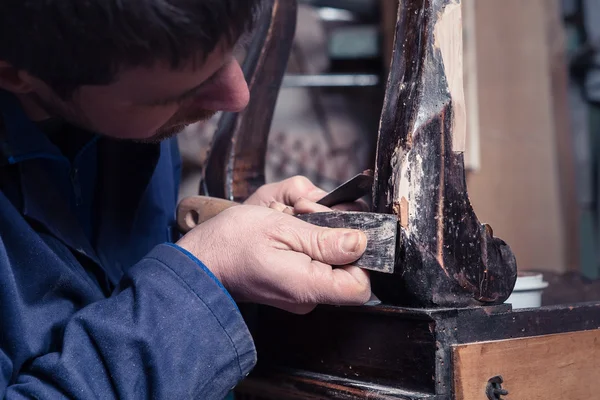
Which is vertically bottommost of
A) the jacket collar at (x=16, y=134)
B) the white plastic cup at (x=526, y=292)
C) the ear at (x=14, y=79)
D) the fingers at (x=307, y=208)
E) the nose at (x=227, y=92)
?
the white plastic cup at (x=526, y=292)

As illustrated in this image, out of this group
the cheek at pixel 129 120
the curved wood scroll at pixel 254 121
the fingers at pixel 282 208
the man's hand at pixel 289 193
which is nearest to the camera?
the cheek at pixel 129 120

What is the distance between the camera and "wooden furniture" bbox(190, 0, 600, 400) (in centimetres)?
73

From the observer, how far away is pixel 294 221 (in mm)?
776

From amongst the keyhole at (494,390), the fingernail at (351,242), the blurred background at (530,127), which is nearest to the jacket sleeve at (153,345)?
the fingernail at (351,242)

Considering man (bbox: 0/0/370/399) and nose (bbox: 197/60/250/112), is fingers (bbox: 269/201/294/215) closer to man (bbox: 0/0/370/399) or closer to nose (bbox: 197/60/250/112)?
man (bbox: 0/0/370/399)

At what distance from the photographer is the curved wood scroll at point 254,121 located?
117 centimetres

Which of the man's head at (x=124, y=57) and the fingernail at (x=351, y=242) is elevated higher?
the man's head at (x=124, y=57)

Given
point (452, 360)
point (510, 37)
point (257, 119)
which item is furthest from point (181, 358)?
point (510, 37)

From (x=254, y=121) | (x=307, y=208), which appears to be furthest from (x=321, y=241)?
(x=254, y=121)

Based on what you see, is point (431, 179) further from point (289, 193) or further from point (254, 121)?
point (254, 121)

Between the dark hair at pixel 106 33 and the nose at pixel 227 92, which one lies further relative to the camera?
the nose at pixel 227 92

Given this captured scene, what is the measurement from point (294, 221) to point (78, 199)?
0.35 meters

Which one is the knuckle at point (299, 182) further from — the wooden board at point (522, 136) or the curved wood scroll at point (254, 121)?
the wooden board at point (522, 136)

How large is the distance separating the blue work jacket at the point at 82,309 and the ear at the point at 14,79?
0.04 m
